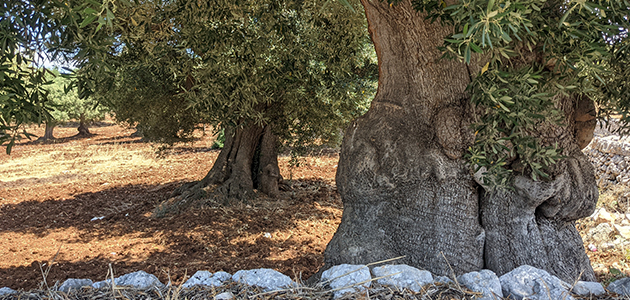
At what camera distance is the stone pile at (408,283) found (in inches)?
119

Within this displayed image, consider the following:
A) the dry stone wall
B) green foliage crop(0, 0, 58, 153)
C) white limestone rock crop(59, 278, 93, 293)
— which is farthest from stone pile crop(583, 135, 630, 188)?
green foliage crop(0, 0, 58, 153)

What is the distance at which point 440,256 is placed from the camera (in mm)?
3752

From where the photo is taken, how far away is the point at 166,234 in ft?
22.3

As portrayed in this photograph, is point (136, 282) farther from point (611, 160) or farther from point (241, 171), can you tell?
point (611, 160)

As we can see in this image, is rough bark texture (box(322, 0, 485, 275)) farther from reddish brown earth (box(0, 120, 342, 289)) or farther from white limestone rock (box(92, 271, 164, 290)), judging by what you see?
white limestone rock (box(92, 271, 164, 290))

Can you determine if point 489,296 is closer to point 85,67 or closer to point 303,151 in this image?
point 85,67

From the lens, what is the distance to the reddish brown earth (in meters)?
5.35

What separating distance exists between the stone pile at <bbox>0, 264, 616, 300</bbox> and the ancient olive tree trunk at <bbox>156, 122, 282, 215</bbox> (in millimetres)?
5022

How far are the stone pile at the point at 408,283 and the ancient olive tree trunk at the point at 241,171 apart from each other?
16.5 feet

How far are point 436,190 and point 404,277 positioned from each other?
993mm

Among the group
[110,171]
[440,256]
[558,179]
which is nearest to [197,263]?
[440,256]

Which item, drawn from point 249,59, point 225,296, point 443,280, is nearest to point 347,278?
point 443,280

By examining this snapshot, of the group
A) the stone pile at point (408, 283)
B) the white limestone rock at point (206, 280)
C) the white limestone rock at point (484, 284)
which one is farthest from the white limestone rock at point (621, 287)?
the white limestone rock at point (206, 280)

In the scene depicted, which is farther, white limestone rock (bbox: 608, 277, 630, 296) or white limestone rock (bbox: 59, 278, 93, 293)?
white limestone rock (bbox: 59, 278, 93, 293)
